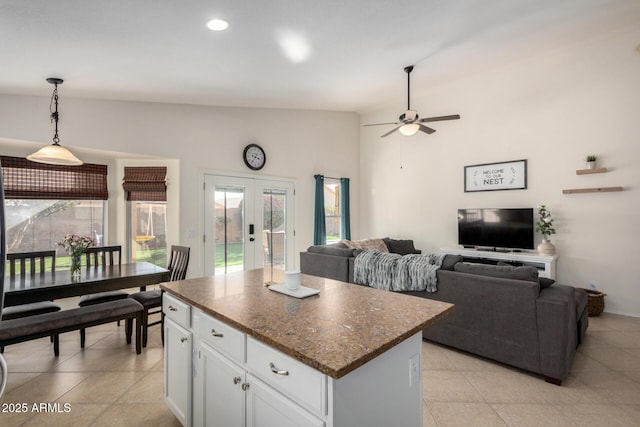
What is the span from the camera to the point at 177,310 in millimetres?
1887

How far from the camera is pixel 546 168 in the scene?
4.58 metres

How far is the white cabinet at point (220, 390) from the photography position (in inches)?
54.6

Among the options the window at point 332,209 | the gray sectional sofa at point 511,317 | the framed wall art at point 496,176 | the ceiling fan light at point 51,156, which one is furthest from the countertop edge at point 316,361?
the window at point 332,209

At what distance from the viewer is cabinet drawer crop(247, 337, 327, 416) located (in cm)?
103

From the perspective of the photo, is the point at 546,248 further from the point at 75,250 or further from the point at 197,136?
the point at 75,250

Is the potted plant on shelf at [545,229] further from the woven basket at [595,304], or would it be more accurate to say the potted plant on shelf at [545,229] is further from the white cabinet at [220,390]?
the white cabinet at [220,390]

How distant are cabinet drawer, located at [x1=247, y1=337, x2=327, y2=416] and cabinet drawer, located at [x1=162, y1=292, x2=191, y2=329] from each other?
642mm

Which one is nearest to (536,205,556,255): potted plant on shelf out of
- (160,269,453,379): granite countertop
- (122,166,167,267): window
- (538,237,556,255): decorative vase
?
(538,237,556,255): decorative vase

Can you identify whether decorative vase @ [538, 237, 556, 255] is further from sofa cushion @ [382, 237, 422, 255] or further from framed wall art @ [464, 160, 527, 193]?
sofa cushion @ [382, 237, 422, 255]

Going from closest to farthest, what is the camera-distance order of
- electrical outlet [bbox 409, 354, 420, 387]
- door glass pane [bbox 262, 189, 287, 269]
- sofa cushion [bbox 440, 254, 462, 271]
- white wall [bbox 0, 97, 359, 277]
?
electrical outlet [bbox 409, 354, 420, 387]
sofa cushion [bbox 440, 254, 462, 271]
white wall [bbox 0, 97, 359, 277]
door glass pane [bbox 262, 189, 287, 269]

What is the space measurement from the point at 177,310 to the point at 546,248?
15.4 ft

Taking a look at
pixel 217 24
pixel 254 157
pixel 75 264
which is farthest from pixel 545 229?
pixel 75 264

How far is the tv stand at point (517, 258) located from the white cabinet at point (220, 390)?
13.3 ft

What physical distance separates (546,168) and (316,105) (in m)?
3.76
